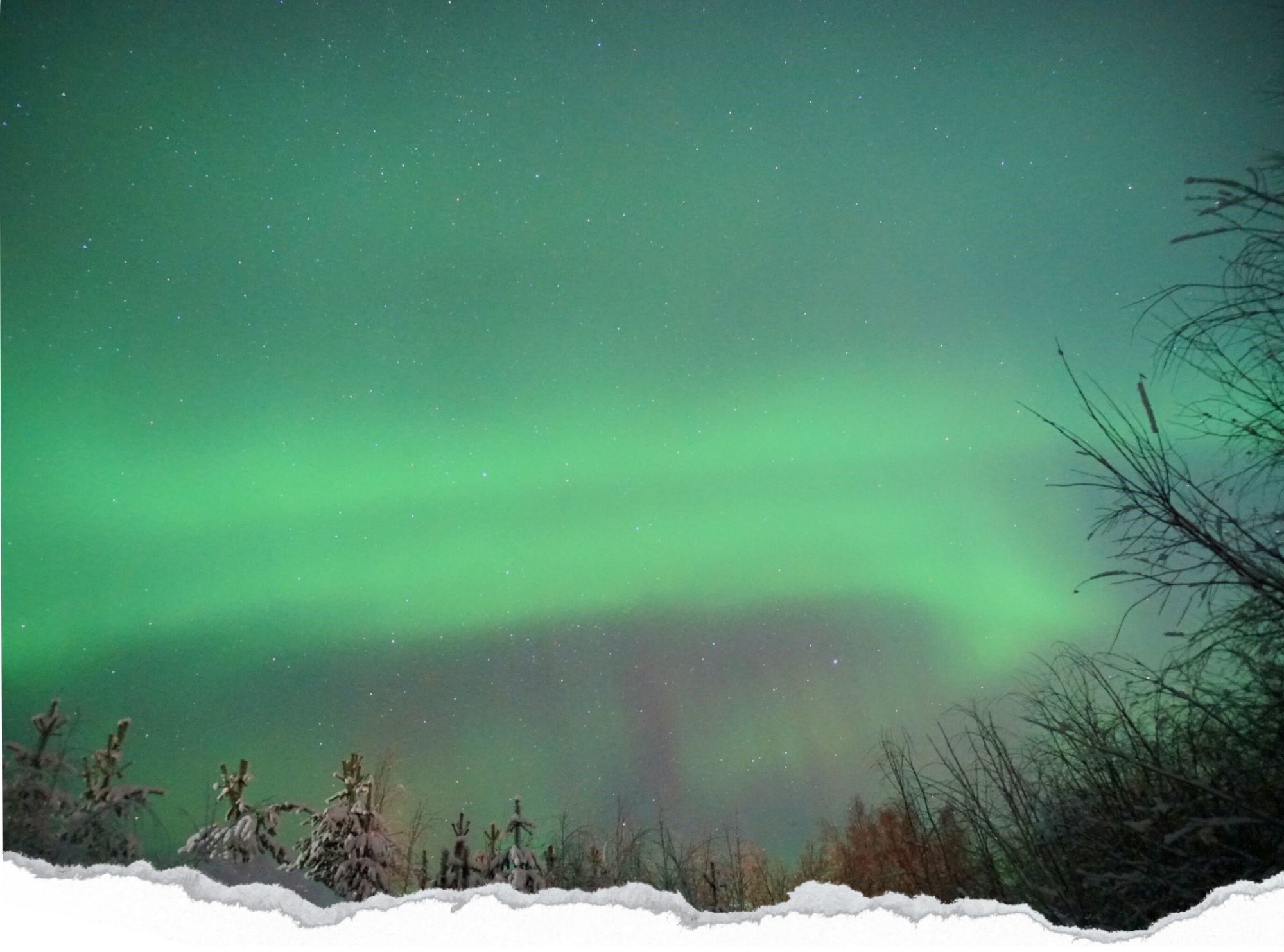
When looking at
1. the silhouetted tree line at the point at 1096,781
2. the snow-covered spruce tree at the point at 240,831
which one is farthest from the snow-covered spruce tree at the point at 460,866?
the snow-covered spruce tree at the point at 240,831

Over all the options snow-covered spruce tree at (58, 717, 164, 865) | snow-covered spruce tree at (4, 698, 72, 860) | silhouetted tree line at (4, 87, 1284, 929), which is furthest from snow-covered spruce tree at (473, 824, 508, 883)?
snow-covered spruce tree at (4, 698, 72, 860)

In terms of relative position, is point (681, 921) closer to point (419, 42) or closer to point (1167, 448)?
point (1167, 448)

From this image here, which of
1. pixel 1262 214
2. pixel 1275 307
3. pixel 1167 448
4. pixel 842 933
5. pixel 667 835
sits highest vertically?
pixel 1262 214

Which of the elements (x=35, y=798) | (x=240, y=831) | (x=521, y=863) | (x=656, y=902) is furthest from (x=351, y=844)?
(x=656, y=902)

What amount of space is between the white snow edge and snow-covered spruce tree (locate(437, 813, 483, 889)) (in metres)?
0.20

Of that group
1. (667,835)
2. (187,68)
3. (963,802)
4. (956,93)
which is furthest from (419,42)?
(963,802)

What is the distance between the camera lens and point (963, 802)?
181 centimetres

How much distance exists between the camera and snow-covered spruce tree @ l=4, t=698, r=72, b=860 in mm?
1636

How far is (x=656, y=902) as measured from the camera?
1.44 meters

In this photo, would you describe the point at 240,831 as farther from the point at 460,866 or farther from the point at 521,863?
the point at 521,863

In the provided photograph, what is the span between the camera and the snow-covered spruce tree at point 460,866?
5.67 ft

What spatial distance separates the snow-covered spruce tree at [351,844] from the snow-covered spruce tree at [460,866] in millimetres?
133

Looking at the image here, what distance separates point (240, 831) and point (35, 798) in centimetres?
44

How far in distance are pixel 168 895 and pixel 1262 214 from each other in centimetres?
263
